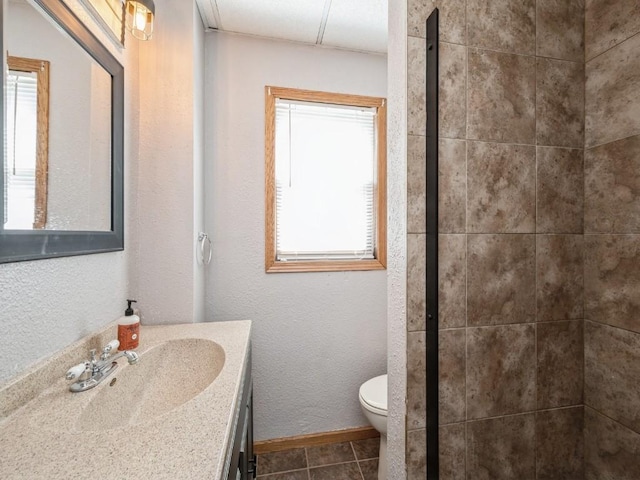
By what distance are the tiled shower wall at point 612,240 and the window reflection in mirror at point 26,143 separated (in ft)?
5.28

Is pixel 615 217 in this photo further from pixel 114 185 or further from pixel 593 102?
pixel 114 185

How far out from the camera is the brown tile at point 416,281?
0.85 m

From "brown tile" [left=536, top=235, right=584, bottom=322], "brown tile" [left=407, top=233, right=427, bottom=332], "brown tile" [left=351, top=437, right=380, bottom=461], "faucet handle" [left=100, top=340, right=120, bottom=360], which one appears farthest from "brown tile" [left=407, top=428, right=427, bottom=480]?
"brown tile" [left=351, top=437, right=380, bottom=461]

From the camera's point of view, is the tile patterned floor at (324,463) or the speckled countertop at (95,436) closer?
the speckled countertop at (95,436)

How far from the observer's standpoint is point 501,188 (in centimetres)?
89

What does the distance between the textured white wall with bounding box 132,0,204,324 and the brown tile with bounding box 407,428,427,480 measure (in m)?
1.07

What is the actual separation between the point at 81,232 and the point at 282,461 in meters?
1.58

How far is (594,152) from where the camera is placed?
91 centimetres

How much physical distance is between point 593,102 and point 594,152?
16 cm

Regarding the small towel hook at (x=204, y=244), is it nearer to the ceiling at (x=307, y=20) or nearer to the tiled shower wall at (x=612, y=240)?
the ceiling at (x=307, y=20)

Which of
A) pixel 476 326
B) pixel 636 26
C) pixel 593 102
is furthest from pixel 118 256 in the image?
pixel 636 26

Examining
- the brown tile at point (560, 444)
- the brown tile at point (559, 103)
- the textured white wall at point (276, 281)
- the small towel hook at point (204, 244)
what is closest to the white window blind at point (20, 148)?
the small towel hook at point (204, 244)

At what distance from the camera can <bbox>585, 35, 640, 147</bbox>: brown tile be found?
2.73 ft

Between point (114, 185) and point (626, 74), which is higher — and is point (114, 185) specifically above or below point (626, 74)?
below
